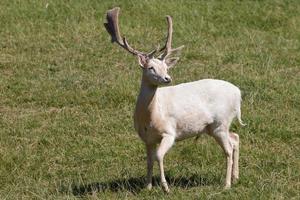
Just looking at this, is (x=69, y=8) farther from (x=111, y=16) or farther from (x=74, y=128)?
(x=111, y=16)

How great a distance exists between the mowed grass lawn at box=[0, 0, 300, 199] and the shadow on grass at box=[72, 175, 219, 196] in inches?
0.5

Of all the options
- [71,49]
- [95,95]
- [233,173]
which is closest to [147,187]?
[233,173]

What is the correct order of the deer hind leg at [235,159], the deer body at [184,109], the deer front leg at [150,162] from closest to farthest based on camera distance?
1. the deer body at [184,109]
2. the deer front leg at [150,162]
3. the deer hind leg at [235,159]

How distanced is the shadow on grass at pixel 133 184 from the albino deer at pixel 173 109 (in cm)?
22

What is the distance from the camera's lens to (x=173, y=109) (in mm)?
7871

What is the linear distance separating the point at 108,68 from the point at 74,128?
3.06 meters

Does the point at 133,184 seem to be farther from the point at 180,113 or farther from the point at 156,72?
the point at 156,72

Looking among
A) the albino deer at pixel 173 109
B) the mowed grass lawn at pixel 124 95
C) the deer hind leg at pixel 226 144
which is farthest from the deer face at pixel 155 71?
the mowed grass lawn at pixel 124 95

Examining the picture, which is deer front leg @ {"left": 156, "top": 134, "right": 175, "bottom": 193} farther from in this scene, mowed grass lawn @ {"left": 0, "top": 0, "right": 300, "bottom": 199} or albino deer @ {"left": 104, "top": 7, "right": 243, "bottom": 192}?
mowed grass lawn @ {"left": 0, "top": 0, "right": 300, "bottom": 199}

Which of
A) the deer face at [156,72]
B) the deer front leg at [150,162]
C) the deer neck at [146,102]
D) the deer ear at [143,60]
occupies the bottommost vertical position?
the deer front leg at [150,162]

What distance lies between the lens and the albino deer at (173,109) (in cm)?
763

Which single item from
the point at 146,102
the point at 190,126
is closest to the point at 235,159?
the point at 190,126

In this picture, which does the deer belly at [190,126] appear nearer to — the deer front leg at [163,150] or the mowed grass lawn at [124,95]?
the deer front leg at [163,150]

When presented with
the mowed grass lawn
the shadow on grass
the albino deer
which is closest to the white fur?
the albino deer
